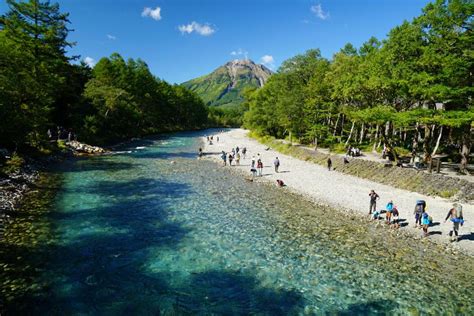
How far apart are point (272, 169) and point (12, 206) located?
94.6 feet

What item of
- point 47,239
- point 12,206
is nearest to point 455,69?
point 47,239

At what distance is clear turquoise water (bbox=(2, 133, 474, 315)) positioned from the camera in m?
12.2

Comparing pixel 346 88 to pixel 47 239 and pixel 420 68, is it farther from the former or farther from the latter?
pixel 47 239

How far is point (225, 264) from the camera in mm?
15461

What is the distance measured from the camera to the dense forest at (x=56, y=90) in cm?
3081

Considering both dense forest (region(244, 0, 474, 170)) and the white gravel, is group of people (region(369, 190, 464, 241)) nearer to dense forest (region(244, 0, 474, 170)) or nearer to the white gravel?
the white gravel

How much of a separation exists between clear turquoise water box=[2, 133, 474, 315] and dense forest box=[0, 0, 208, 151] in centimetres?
1399

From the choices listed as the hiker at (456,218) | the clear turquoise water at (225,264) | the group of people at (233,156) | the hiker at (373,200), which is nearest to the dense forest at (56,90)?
the clear turquoise water at (225,264)

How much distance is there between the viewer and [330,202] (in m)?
26.5

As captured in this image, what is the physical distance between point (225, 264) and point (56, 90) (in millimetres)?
43722

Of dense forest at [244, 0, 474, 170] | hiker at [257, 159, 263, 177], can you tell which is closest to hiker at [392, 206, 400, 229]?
dense forest at [244, 0, 474, 170]

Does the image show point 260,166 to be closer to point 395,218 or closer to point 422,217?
point 395,218

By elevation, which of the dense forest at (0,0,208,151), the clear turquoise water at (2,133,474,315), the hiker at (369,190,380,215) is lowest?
the clear turquoise water at (2,133,474,315)

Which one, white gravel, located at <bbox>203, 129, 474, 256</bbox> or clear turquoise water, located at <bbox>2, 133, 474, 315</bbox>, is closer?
clear turquoise water, located at <bbox>2, 133, 474, 315</bbox>
